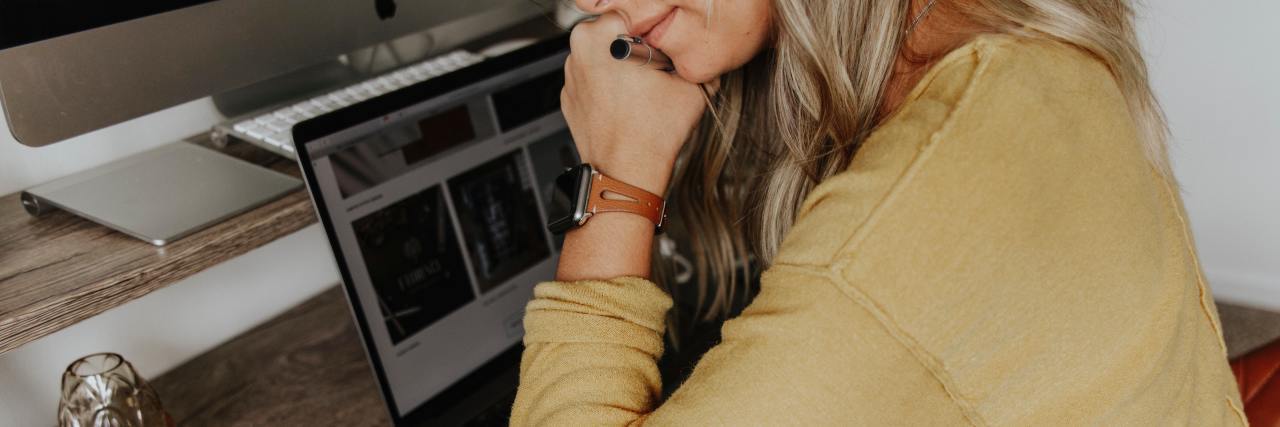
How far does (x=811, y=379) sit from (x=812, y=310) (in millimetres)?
45

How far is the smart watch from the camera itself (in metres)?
0.82

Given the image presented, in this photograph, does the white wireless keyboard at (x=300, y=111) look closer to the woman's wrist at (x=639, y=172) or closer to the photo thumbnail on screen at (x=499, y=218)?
the photo thumbnail on screen at (x=499, y=218)

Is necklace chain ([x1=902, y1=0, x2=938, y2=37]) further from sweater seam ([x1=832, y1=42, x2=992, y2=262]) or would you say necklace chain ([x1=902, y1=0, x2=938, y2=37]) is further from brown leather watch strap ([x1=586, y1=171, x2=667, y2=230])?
brown leather watch strap ([x1=586, y1=171, x2=667, y2=230])

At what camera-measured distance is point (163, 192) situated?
891 mm

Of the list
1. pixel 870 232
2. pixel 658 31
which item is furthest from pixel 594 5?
pixel 870 232

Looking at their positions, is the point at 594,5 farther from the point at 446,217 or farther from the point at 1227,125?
the point at 1227,125

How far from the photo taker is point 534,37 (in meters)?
1.27

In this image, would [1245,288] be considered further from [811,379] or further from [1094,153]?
[811,379]

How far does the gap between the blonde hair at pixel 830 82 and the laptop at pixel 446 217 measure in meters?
0.22

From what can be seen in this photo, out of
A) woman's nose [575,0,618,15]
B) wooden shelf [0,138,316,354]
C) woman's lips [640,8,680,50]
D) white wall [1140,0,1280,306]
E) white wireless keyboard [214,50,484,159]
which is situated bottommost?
white wall [1140,0,1280,306]

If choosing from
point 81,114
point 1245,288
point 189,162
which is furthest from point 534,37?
point 1245,288

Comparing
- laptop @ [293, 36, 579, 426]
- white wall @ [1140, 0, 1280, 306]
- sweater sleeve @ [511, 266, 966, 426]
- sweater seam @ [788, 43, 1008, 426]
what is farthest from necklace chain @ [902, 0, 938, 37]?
white wall @ [1140, 0, 1280, 306]

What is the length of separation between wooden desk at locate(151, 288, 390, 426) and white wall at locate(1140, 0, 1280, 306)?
4.17 ft

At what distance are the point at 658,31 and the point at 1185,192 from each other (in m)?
1.09
